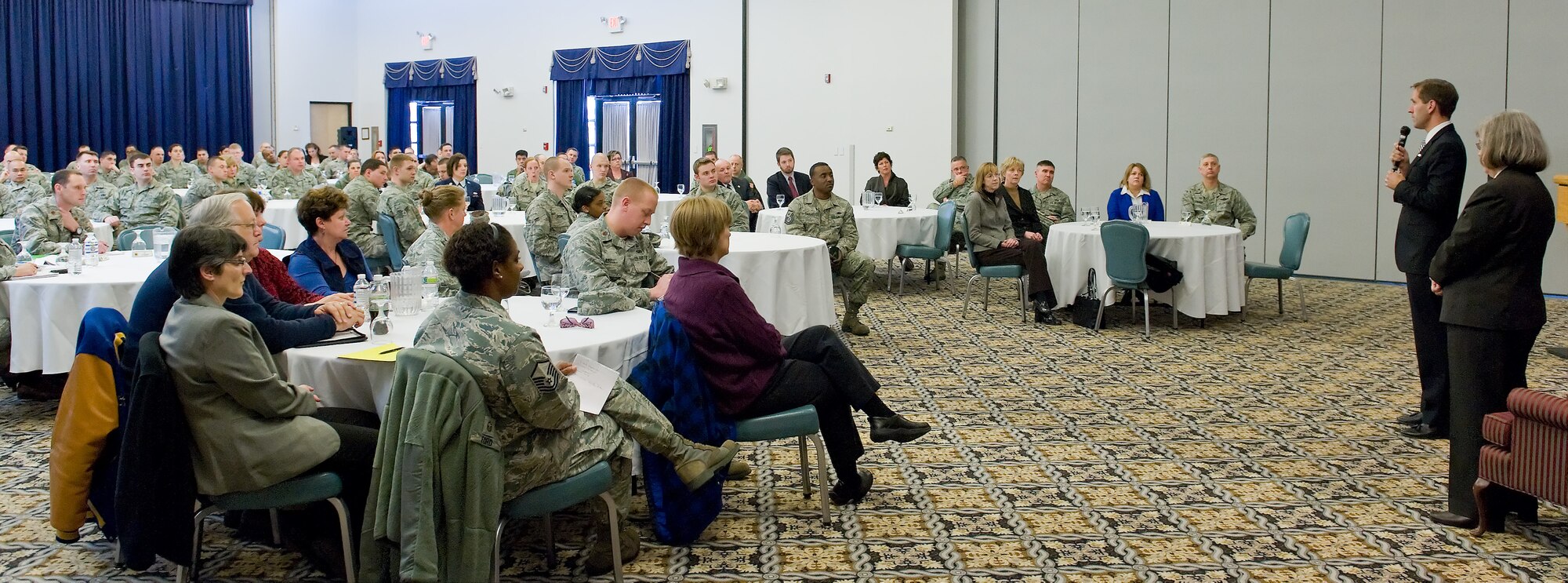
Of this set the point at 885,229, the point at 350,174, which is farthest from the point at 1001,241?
the point at 350,174

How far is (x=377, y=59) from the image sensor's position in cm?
2098

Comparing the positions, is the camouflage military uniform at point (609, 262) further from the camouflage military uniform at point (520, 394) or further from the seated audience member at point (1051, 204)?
the seated audience member at point (1051, 204)

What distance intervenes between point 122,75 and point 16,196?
11.3 metres

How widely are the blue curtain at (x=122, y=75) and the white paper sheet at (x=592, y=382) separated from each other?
19437mm

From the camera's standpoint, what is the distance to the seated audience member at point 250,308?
332cm

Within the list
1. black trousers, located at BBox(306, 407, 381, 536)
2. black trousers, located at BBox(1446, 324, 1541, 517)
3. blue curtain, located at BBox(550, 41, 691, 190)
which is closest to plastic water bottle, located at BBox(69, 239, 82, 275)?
black trousers, located at BBox(306, 407, 381, 536)

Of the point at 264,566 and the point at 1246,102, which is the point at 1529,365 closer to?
the point at 1246,102

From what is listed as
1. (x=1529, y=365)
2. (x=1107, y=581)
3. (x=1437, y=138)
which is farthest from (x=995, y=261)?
Result: (x=1107, y=581)

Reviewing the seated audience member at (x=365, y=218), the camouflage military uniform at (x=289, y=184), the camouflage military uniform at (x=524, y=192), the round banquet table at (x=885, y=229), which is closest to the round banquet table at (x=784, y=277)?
the seated audience member at (x=365, y=218)

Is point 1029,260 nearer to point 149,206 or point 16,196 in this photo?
point 149,206

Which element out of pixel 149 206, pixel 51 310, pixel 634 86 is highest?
pixel 634 86

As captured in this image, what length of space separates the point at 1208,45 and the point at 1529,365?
19.1ft

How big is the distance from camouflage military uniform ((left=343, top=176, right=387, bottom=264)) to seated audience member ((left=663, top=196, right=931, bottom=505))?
17.1 feet

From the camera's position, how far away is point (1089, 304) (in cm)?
835
